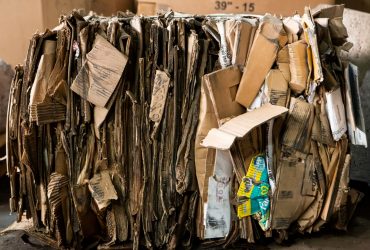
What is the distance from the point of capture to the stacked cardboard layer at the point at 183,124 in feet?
5.71

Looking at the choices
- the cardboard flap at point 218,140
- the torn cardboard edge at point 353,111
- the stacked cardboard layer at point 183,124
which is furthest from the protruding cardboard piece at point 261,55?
the torn cardboard edge at point 353,111

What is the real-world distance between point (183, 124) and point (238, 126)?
240 millimetres

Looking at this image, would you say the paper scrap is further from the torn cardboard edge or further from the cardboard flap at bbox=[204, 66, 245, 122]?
the torn cardboard edge

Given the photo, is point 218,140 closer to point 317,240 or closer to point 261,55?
point 261,55

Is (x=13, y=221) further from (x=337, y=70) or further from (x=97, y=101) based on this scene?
(x=337, y=70)

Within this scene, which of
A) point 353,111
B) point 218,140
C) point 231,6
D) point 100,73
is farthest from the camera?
point 231,6

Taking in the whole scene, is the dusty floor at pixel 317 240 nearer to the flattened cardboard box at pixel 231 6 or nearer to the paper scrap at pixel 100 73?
the paper scrap at pixel 100 73

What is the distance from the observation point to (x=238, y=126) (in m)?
1.64

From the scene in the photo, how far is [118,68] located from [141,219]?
1.96 feet

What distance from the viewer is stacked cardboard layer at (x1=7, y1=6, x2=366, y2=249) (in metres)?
1.74

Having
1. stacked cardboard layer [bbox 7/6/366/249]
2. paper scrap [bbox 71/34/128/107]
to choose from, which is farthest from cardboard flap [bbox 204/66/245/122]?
paper scrap [bbox 71/34/128/107]

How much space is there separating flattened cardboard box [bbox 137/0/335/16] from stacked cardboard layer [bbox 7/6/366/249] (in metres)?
0.45

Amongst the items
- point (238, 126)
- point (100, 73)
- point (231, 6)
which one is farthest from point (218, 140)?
point (231, 6)

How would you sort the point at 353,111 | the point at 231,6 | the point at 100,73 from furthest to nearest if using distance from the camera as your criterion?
the point at 231,6 < the point at 353,111 < the point at 100,73
